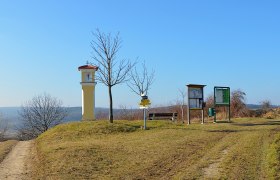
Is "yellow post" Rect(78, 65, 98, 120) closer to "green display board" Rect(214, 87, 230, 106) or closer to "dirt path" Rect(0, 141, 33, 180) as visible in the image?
"green display board" Rect(214, 87, 230, 106)

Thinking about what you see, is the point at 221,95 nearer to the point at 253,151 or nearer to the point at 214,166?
the point at 253,151

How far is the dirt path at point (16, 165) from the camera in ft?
39.1

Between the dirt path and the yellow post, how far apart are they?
1086 centimetres

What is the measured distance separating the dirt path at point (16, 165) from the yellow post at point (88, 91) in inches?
427

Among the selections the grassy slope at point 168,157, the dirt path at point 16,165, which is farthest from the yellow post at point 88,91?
the dirt path at point 16,165

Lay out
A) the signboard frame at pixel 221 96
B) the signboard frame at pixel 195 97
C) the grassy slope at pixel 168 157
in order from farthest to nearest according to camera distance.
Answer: the signboard frame at pixel 221 96 < the signboard frame at pixel 195 97 < the grassy slope at pixel 168 157

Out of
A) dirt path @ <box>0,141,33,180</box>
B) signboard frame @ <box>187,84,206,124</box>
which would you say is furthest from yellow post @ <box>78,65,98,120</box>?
dirt path @ <box>0,141,33,180</box>

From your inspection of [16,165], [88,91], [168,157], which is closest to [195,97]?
[88,91]

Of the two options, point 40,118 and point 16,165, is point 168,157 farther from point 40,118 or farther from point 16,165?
point 40,118

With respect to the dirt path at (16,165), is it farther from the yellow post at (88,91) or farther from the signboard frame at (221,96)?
the signboard frame at (221,96)

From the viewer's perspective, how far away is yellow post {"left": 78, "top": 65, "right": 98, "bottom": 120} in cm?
2916

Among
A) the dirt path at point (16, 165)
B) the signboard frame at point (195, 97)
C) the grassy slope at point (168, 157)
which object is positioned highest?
the signboard frame at point (195, 97)

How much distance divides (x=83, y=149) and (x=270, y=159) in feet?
21.5

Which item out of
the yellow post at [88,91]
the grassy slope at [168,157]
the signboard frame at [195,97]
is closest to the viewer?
the grassy slope at [168,157]
